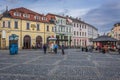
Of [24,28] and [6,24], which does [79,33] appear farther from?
[6,24]

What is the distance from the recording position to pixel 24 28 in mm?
49375

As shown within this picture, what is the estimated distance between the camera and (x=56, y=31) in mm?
59906

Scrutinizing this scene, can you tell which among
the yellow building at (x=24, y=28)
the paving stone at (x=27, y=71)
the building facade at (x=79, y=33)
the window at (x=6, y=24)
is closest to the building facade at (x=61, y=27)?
the yellow building at (x=24, y=28)

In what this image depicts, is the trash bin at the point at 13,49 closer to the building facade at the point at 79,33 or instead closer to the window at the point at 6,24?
the window at the point at 6,24

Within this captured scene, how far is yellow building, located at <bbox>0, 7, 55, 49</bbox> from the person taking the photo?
4491cm

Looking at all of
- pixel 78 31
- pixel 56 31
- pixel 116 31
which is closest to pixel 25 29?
pixel 56 31

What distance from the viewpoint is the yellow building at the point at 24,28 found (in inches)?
1768

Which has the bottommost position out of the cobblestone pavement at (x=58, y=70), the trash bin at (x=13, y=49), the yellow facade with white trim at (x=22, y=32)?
the cobblestone pavement at (x=58, y=70)

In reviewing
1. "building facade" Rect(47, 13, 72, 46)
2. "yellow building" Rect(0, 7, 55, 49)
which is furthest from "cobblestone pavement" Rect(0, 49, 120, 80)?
"building facade" Rect(47, 13, 72, 46)

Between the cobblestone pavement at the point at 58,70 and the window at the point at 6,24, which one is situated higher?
the window at the point at 6,24

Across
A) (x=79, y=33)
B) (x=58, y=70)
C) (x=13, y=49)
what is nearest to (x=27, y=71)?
(x=58, y=70)

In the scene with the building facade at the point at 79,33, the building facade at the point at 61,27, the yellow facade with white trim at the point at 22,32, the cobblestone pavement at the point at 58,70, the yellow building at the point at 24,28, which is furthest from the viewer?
the building facade at the point at 79,33

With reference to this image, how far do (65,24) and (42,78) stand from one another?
55607 mm

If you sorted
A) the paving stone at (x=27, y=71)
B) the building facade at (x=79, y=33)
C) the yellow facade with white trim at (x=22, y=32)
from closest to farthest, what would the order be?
the paving stone at (x=27, y=71), the yellow facade with white trim at (x=22, y=32), the building facade at (x=79, y=33)
